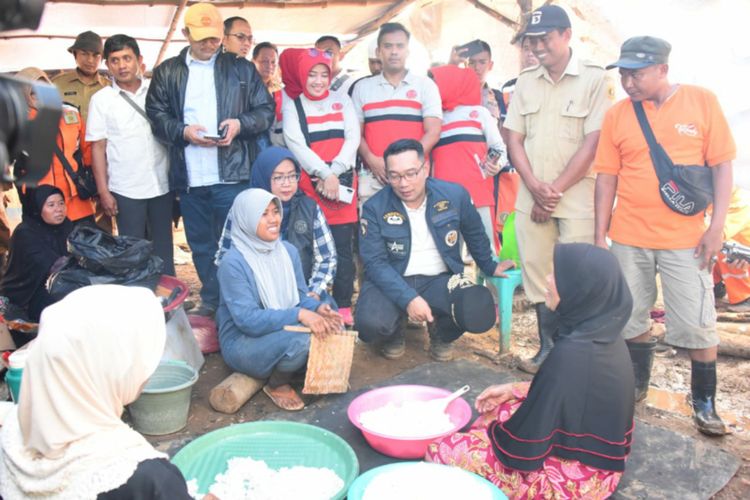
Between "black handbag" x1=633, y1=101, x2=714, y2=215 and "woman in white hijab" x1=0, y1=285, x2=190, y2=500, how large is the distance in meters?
2.56

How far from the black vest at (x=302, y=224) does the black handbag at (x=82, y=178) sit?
147cm

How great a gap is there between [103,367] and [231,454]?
51.6 inches

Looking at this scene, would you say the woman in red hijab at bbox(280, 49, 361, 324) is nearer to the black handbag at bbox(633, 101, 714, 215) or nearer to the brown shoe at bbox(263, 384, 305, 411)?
the brown shoe at bbox(263, 384, 305, 411)

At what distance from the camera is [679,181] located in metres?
3.05

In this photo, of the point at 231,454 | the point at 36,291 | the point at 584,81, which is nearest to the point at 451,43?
the point at 584,81

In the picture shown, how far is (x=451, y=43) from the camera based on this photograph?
29.7ft

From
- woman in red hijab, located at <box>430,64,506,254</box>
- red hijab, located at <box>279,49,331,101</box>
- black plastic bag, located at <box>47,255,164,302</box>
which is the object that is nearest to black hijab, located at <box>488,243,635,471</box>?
black plastic bag, located at <box>47,255,164,302</box>

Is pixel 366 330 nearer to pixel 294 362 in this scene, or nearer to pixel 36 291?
pixel 294 362

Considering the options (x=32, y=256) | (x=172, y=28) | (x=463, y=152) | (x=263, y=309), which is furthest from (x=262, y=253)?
(x=172, y=28)

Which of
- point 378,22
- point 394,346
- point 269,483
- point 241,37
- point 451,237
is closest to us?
point 269,483

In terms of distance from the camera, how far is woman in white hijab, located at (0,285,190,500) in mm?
1478

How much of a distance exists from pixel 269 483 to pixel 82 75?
359 centimetres

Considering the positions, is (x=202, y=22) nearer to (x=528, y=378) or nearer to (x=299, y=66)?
(x=299, y=66)

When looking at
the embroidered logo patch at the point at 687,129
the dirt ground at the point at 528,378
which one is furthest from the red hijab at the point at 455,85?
the embroidered logo patch at the point at 687,129
